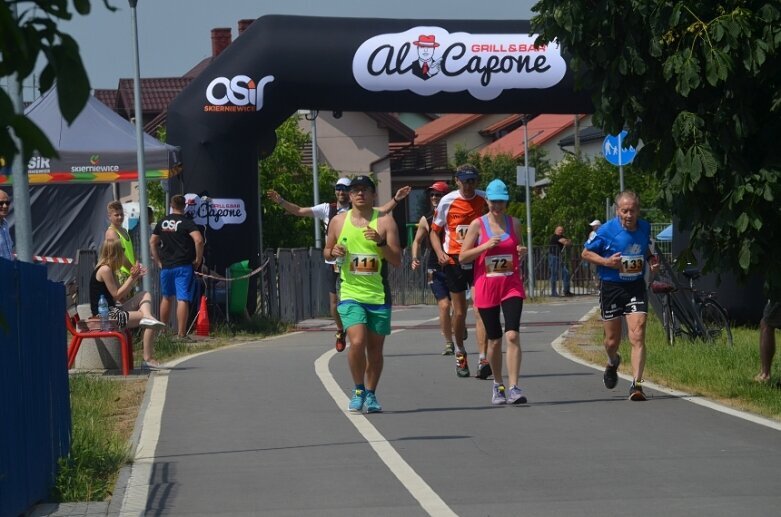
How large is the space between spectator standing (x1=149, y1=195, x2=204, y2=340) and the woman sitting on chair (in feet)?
11.5

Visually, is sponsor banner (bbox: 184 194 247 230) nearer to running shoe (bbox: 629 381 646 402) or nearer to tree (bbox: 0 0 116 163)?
running shoe (bbox: 629 381 646 402)

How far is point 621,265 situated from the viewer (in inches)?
477

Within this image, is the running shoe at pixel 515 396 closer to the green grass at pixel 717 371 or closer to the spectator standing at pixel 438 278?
the green grass at pixel 717 371

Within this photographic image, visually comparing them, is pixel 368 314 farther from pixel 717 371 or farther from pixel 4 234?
pixel 4 234

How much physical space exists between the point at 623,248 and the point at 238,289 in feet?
33.4

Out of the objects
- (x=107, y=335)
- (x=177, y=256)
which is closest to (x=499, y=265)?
(x=107, y=335)

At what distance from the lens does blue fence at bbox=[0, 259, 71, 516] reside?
6.46 metres

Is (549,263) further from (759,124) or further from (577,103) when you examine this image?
(759,124)

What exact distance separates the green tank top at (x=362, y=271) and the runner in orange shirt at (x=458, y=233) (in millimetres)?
2984

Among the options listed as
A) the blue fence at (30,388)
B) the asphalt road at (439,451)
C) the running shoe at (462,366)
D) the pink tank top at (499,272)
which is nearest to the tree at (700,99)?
the pink tank top at (499,272)

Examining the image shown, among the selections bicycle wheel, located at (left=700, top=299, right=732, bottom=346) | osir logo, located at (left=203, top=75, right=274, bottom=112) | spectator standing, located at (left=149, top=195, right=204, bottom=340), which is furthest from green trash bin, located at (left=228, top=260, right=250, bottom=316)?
bicycle wheel, located at (left=700, top=299, right=732, bottom=346)

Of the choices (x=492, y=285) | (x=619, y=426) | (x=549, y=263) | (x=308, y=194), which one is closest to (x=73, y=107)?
(x=619, y=426)

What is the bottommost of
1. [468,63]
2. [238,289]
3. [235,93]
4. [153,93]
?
[238,289]

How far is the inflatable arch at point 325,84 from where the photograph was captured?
820 inches
